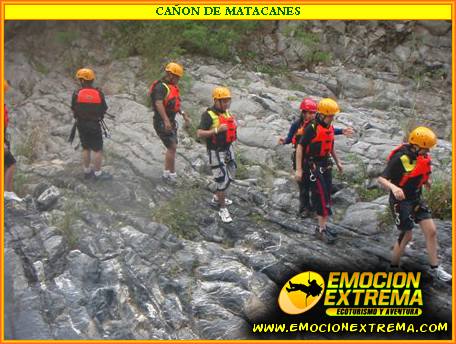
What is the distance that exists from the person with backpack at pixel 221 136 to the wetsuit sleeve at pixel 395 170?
244cm

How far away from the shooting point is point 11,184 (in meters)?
7.95

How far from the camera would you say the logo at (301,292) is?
6.57 m

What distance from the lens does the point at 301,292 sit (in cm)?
672

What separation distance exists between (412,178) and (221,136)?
2862mm

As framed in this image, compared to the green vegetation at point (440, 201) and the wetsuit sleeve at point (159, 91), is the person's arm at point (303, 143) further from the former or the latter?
the wetsuit sleeve at point (159, 91)

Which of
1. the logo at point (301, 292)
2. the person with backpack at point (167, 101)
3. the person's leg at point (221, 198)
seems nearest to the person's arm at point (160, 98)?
the person with backpack at point (167, 101)

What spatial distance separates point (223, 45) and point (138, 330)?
8.42m

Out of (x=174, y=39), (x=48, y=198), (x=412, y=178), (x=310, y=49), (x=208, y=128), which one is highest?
(x=174, y=39)

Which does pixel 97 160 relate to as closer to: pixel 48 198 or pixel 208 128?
pixel 48 198

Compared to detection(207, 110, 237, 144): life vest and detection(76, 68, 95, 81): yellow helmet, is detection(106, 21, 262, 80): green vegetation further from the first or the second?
detection(207, 110, 237, 144): life vest

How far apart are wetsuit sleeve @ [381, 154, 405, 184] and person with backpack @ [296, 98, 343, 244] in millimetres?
1012

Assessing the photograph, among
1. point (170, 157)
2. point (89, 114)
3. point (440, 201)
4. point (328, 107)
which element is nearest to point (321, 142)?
point (328, 107)

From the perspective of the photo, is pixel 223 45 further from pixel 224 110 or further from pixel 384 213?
pixel 384 213

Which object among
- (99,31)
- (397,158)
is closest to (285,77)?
(99,31)
